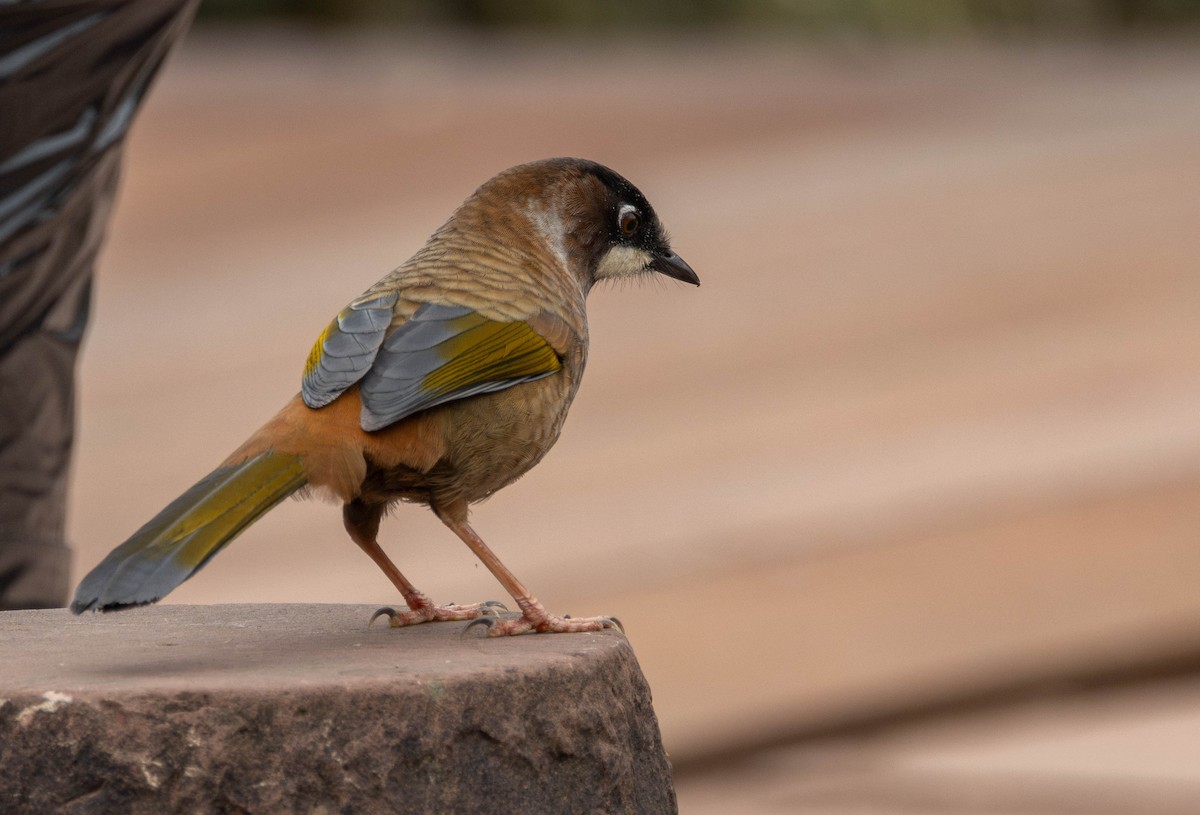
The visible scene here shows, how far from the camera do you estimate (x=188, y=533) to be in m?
2.99

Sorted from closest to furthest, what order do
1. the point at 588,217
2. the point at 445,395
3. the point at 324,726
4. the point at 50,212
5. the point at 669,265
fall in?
the point at 324,726, the point at 445,395, the point at 588,217, the point at 669,265, the point at 50,212

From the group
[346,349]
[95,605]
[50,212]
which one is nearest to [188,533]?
[95,605]

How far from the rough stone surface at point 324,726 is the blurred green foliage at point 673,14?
13793 millimetres

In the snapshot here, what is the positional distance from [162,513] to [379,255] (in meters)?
8.20

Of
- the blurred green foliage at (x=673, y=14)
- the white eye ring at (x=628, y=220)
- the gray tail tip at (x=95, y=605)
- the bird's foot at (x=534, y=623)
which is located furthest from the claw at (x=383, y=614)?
the blurred green foliage at (x=673, y=14)

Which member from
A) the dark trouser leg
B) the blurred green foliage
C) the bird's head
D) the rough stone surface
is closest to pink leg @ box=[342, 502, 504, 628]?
the rough stone surface

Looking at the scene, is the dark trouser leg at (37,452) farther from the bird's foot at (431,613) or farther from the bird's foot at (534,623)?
the bird's foot at (534,623)

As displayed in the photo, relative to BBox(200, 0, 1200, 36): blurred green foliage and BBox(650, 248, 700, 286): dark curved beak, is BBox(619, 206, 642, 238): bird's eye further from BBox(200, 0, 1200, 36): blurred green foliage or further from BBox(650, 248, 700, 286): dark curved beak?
BBox(200, 0, 1200, 36): blurred green foliage

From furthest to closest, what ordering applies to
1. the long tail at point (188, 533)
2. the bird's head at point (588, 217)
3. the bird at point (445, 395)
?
the bird's head at point (588, 217), the bird at point (445, 395), the long tail at point (188, 533)

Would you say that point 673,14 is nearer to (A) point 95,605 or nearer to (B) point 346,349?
(B) point 346,349

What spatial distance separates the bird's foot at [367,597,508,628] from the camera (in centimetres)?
364

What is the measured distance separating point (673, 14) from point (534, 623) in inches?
587

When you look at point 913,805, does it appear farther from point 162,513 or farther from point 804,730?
point 162,513

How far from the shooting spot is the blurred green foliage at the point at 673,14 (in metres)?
16.7
